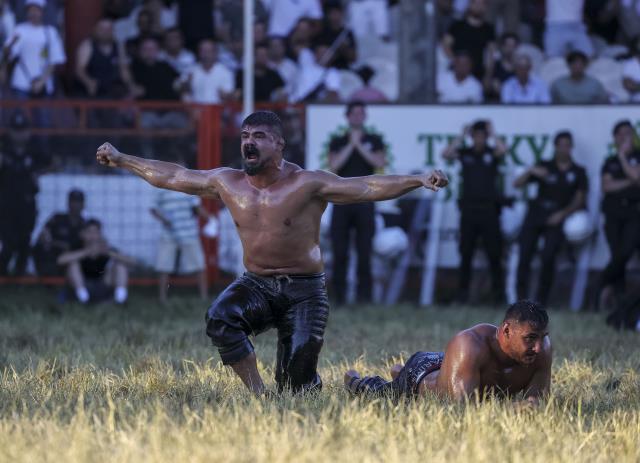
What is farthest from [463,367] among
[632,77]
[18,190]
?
[632,77]

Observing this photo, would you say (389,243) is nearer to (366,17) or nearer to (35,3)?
(366,17)

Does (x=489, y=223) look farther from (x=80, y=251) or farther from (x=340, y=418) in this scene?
(x=340, y=418)

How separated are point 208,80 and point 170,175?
7.68 meters

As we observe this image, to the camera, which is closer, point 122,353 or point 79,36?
point 122,353

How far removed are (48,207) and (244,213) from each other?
22.3 feet

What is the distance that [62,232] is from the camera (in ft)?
46.1

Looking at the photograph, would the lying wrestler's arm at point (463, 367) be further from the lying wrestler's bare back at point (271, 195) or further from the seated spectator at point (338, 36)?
the seated spectator at point (338, 36)

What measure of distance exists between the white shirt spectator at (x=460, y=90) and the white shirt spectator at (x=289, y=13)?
6.44 feet

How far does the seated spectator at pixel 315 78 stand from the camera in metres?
15.7

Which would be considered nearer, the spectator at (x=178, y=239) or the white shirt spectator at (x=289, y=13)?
the spectator at (x=178, y=239)

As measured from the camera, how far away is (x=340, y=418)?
6.17 meters

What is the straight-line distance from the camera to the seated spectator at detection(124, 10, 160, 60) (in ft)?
51.9

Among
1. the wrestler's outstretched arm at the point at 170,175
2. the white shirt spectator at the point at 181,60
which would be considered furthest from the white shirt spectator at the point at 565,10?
the wrestler's outstretched arm at the point at 170,175

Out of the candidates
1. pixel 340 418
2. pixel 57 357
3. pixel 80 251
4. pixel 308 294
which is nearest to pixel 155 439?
pixel 340 418
